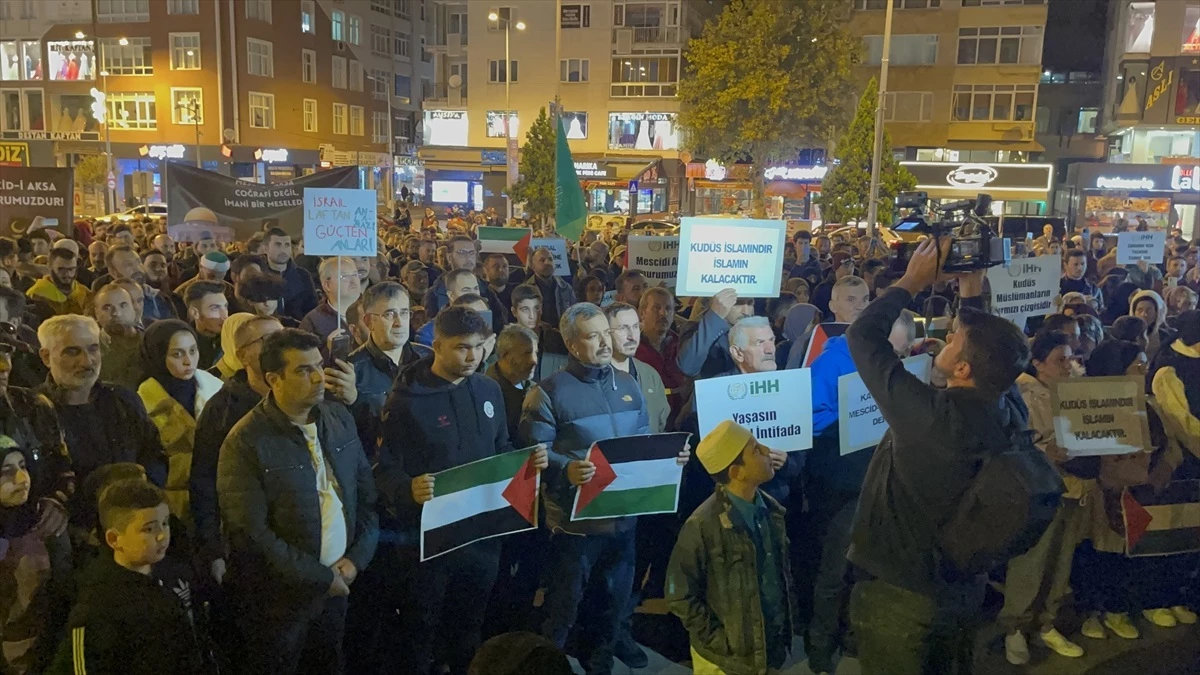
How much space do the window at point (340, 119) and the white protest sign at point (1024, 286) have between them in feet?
166

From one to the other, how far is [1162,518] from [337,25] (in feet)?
178

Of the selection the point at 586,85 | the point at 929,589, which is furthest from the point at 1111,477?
the point at 586,85

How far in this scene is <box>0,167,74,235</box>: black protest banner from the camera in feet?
31.8

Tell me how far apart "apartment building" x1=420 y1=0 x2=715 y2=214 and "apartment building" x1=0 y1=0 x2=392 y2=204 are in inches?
225

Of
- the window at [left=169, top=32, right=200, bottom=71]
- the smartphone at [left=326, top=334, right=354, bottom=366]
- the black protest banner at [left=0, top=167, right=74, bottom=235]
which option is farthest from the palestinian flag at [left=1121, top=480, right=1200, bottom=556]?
the window at [left=169, top=32, right=200, bottom=71]

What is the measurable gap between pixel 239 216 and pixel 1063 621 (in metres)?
9.50

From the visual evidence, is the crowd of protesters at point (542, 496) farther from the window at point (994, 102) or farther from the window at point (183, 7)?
the window at point (183, 7)

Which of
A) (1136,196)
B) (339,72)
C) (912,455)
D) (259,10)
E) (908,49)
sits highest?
(259,10)

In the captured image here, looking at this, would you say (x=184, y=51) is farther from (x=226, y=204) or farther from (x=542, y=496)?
(x=542, y=496)

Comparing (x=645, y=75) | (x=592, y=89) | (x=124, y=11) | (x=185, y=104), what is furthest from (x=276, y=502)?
(x=124, y=11)

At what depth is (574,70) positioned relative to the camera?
143 feet

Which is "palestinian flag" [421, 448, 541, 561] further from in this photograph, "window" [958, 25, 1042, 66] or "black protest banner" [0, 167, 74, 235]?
"window" [958, 25, 1042, 66]

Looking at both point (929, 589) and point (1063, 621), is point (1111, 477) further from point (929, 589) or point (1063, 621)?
point (929, 589)

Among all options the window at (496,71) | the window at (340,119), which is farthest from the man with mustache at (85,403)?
the window at (340,119)
